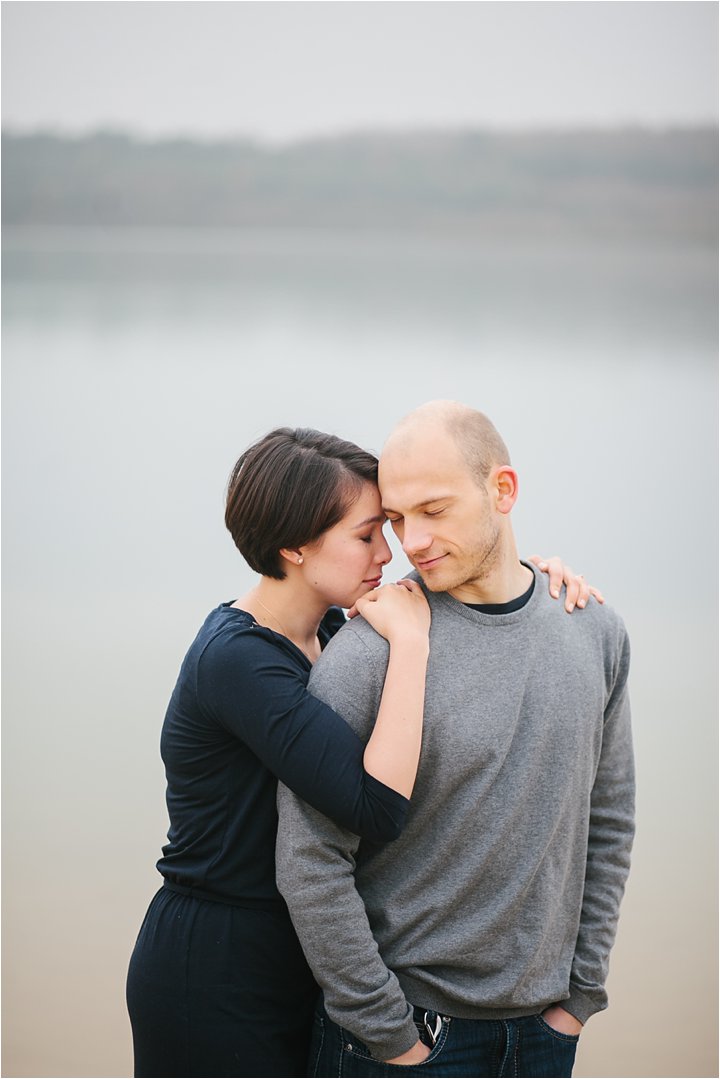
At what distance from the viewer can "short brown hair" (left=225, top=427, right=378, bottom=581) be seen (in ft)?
4.65

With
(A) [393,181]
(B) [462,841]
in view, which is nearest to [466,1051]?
(B) [462,841]

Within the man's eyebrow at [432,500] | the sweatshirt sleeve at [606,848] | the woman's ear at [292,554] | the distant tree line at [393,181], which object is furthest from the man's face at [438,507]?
the distant tree line at [393,181]

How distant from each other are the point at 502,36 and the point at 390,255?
722 mm

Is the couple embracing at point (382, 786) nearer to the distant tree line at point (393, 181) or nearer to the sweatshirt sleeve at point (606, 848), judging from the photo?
the sweatshirt sleeve at point (606, 848)

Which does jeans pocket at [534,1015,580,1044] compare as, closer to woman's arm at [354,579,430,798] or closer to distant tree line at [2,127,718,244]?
woman's arm at [354,579,430,798]

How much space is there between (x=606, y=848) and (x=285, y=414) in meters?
2.37

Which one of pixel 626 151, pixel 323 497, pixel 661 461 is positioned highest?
pixel 626 151

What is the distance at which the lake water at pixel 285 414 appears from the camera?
345 cm

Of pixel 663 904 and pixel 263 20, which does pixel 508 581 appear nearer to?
pixel 663 904

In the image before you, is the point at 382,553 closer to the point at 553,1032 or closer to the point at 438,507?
the point at 438,507

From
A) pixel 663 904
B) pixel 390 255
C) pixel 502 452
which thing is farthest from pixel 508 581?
pixel 390 255

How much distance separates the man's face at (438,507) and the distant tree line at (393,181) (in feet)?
7.71

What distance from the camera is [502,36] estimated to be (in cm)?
329

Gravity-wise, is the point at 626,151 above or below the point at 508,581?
above
